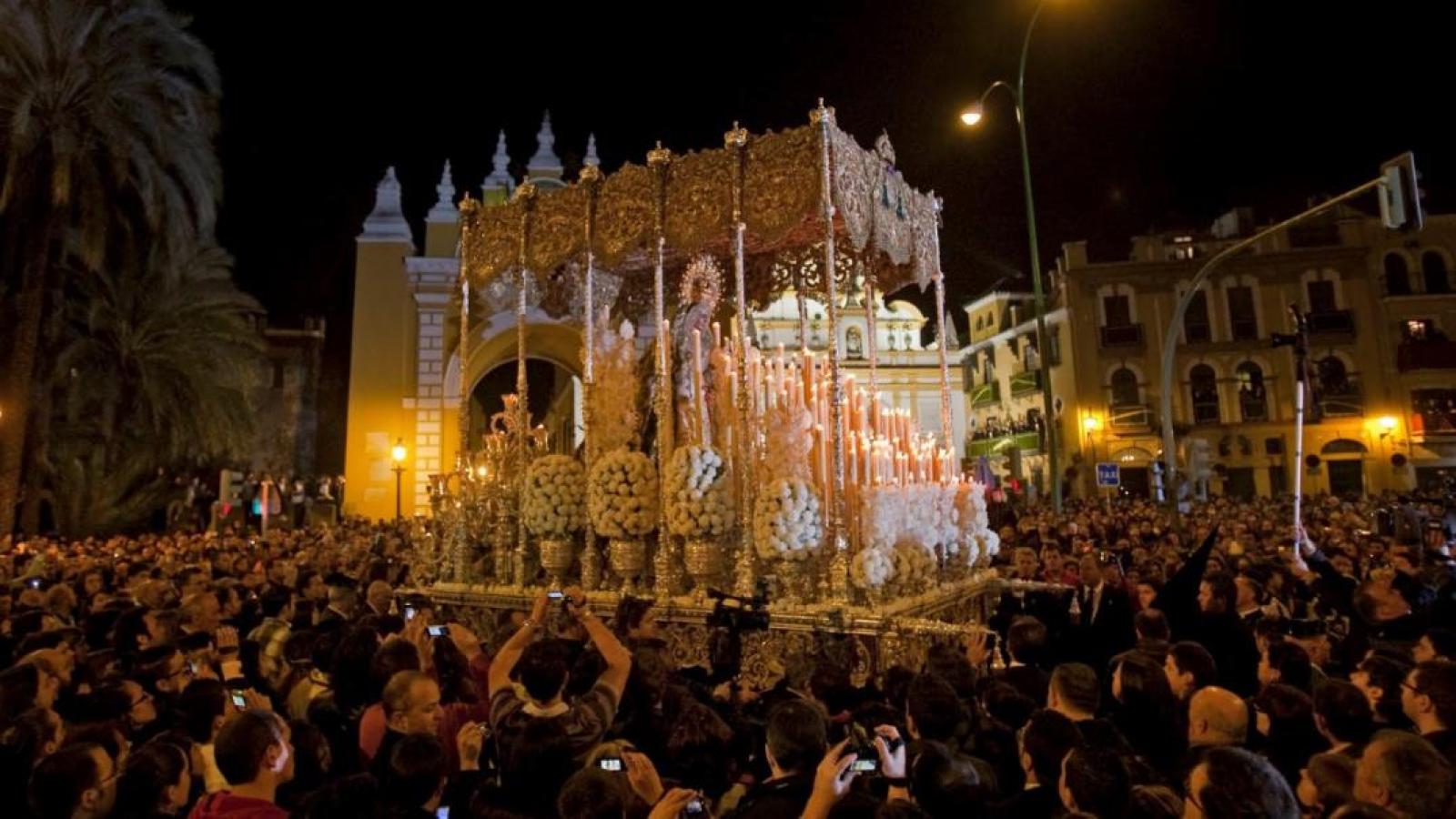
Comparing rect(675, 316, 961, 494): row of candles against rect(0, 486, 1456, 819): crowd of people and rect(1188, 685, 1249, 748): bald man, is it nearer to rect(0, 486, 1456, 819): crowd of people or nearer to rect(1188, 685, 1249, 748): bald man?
rect(0, 486, 1456, 819): crowd of people

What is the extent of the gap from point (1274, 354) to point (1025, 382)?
39.3ft

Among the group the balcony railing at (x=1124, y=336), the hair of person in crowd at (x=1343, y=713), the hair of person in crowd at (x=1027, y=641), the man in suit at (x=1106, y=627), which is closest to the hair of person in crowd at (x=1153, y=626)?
the man in suit at (x=1106, y=627)

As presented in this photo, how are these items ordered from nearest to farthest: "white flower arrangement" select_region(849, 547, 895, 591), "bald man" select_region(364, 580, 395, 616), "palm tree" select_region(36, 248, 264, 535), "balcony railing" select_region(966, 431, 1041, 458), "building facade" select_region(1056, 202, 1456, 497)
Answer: "bald man" select_region(364, 580, 395, 616), "white flower arrangement" select_region(849, 547, 895, 591), "palm tree" select_region(36, 248, 264, 535), "building facade" select_region(1056, 202, 1456, 497), "balcony railing" select_region(966, 431, 1041, 458)

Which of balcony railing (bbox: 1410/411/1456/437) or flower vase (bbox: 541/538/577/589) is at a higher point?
balcony railing (bbox: 1410/411/1456/437)

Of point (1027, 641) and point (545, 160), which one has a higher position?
point (545, 160)

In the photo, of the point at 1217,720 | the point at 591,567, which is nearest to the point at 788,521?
the point at 591,567

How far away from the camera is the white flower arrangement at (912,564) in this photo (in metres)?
8.78

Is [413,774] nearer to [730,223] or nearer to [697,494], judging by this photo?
[697,494]

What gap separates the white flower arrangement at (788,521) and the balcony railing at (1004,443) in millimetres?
37272

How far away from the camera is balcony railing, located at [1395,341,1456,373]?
3856 cm

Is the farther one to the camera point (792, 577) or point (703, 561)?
point (703, 561)

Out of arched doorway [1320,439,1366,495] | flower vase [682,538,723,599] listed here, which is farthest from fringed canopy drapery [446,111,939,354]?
arched doorway [1320,439,1366,495]

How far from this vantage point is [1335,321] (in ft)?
131

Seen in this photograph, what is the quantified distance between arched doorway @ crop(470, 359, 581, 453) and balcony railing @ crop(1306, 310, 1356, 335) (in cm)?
3449
